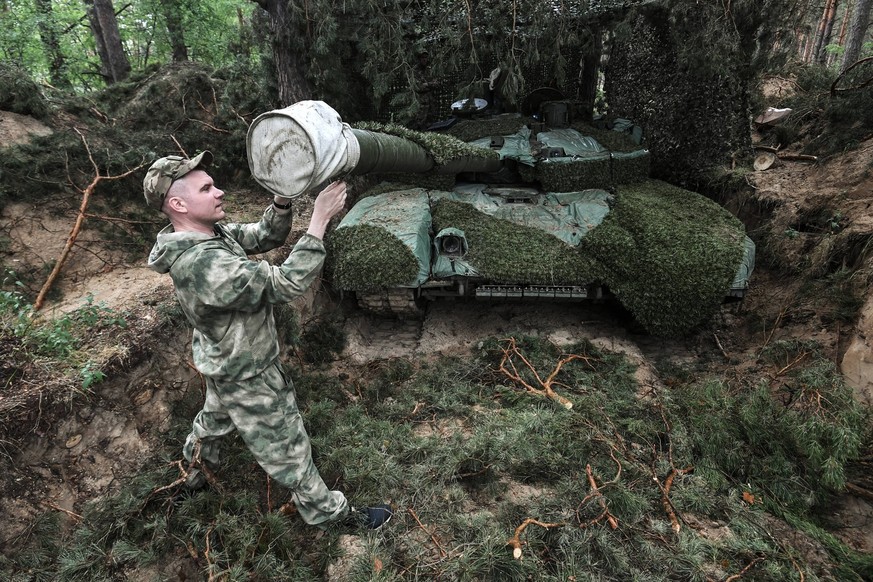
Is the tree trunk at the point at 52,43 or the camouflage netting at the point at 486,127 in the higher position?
the tree trunk at the point at 52,43

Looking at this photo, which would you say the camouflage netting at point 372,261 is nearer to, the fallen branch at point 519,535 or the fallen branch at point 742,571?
the fallen branch at point 519,535

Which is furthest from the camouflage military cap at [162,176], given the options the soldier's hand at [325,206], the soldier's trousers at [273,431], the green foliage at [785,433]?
the green foliage at [785,433]

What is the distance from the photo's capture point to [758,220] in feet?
17.7

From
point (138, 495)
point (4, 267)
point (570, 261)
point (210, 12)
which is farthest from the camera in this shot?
point (210, 12)

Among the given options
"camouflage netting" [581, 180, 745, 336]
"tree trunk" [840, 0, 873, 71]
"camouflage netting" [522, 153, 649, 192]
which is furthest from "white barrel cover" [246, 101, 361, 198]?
"tree trunk" [840, 0, 873, 71]

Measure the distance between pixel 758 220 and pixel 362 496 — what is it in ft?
18.0

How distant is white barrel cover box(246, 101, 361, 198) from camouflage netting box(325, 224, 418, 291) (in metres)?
2.03

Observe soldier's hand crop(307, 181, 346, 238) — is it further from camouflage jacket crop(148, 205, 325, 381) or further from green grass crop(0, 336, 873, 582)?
green grass crop(0, 336, 873, 582)

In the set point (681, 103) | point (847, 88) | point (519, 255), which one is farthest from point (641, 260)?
point (847, 88)

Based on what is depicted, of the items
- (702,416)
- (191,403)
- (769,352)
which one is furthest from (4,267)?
(769,352)

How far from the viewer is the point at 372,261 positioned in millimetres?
3896

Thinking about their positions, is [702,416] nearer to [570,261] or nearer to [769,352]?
[769,352]

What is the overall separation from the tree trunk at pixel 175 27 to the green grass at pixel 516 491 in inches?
359

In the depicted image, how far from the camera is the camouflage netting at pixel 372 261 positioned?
389 cm
